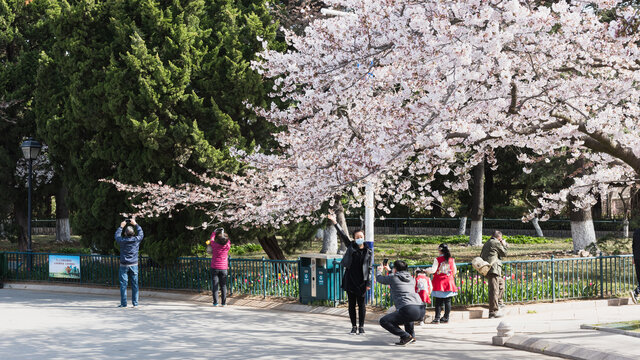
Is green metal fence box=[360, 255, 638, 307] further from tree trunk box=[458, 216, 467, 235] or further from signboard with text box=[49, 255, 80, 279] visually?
tree trunk box=[458, 216, 467, 235]

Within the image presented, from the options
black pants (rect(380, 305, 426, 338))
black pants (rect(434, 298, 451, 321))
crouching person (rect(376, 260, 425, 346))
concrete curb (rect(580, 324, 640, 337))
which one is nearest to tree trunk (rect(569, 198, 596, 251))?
black pants (rect(434, 298, 451, 321))

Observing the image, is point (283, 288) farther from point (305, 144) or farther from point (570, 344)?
point (570, 344)

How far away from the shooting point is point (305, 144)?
12.8 metres

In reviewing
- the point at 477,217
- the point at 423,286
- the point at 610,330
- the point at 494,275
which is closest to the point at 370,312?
the point at 423,286

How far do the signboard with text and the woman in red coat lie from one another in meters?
11.4

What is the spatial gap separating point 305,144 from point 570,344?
5777 mm

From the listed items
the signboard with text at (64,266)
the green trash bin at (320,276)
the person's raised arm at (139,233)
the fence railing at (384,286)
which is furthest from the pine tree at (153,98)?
the green trash bin at (320,276)

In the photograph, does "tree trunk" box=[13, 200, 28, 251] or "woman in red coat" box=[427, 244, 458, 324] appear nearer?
"woman in red coat" box=[427, 244, 458, 324]

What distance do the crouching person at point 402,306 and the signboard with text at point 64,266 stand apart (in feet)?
38.9

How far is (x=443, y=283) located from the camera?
1220 centimetres

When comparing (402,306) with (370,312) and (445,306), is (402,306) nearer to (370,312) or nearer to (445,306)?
(445,306)

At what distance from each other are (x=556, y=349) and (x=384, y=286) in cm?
464

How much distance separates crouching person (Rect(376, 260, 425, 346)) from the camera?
400 inches

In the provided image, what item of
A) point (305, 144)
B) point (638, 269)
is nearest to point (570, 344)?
point (638, 269)
